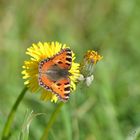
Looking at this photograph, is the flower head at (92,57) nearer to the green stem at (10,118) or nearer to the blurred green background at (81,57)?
the blurred green background at (81,57)

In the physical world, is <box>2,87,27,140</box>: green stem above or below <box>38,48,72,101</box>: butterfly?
below

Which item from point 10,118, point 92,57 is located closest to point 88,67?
point 92,57

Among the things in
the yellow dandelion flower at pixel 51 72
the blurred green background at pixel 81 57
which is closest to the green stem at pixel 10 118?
the yellow dandelion flower at pixel 51 72

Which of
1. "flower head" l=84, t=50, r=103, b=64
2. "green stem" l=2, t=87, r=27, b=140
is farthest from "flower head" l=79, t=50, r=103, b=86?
"green stem" l=2, t=87, r=27, b=140

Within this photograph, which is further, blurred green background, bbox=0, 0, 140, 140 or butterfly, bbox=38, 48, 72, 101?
blurred green background, bbox=0, 0, 140, 140

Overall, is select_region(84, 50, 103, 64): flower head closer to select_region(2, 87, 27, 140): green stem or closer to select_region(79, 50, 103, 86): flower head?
select_region(79, 50, 103, 86): flower head

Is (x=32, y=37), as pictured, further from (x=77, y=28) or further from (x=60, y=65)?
(x=60, y=65)
